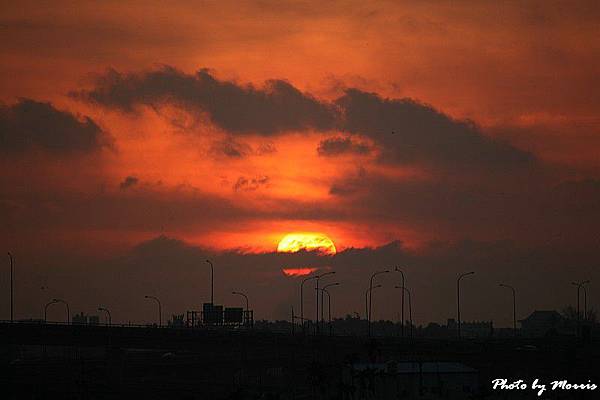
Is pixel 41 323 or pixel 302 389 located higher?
pixel 41 323

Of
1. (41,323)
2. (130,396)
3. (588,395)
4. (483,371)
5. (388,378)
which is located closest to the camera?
(588,395)

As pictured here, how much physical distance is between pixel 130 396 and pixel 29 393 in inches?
641

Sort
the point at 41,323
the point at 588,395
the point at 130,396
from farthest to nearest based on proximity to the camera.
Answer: the point at 41,323 < the point at 130,396 < the point at 588,395

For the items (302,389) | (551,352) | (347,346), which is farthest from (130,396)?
(551,352)

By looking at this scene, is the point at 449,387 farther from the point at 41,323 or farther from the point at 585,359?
the point at 41,323

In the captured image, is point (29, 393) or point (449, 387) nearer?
point (449, 387)

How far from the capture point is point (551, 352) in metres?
188

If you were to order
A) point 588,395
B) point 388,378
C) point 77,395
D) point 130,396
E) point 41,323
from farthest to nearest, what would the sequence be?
Answer: point 41,323, point 130,396, point 77,395, point 388,378, point 588,395

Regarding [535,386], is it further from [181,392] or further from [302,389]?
[181,392]

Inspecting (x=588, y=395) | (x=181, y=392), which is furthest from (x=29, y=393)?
(x=588, y=395)

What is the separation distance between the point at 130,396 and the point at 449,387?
56.5 meters

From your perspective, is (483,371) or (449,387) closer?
(449,387)

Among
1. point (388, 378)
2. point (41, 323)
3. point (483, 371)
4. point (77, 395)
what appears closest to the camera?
point (388, 378)

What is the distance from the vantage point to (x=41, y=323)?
636 ft
